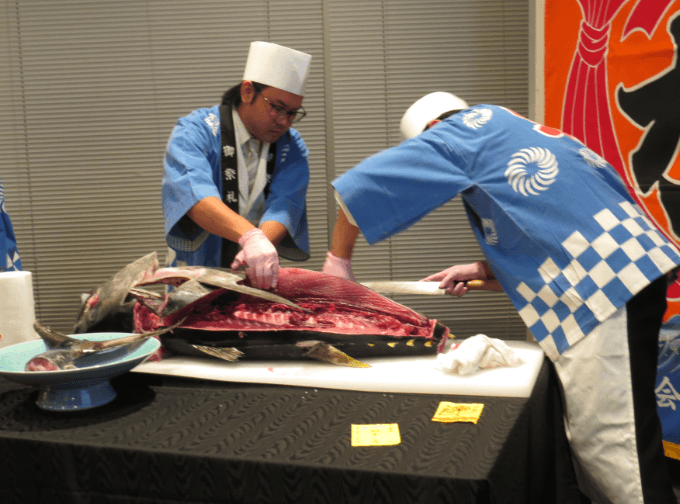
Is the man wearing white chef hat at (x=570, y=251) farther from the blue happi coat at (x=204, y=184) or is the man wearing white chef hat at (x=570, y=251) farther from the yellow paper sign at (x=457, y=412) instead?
the blue happi coat at (x=204, y=184)

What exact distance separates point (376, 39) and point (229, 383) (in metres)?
2.60

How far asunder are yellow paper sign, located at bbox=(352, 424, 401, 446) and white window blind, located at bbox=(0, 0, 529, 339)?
2452 mm

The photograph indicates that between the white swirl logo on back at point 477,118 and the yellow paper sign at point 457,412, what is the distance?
696 mm

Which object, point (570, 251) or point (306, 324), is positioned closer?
point (570, 251)

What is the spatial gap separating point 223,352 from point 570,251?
2.82 feet

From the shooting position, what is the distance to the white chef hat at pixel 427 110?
159cm

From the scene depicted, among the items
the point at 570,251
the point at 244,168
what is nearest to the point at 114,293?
the point at 244,168

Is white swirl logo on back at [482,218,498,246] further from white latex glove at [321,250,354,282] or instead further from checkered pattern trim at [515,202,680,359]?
white latex glove at [321,250,354,282]

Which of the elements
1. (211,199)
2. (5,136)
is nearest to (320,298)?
(211,199)

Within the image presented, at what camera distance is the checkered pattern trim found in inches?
48.6

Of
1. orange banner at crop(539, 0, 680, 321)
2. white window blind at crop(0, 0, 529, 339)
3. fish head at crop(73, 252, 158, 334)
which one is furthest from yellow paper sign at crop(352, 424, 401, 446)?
white window blind at crop(0, 0, 529, 339)

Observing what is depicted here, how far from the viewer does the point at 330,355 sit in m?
1.35

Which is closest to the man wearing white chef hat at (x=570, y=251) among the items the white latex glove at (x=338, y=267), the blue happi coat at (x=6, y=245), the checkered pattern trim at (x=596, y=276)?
the checkered pattern trim at (x=596, y=276)

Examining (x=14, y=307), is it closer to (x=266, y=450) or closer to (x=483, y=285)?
(x=266, y=450)
